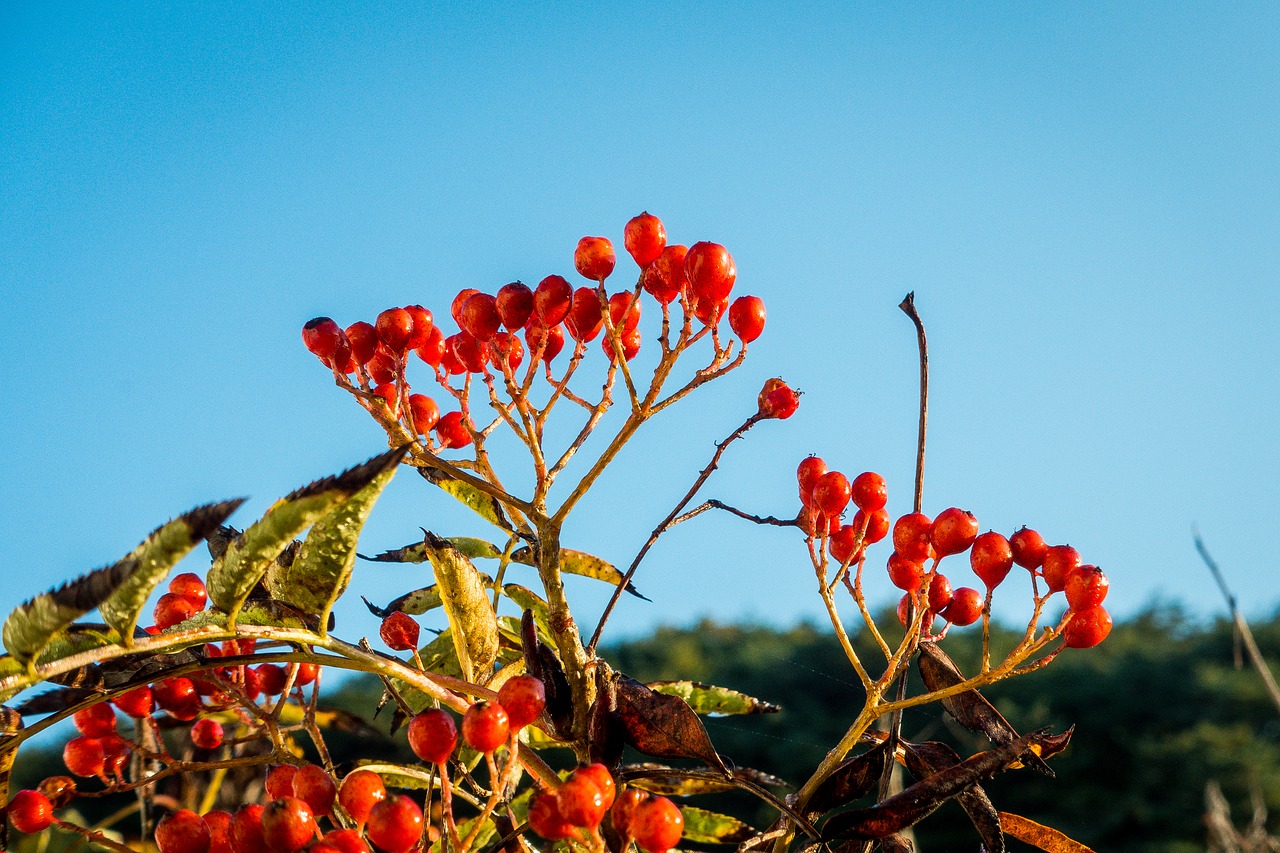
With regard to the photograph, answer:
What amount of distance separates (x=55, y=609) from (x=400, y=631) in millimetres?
438

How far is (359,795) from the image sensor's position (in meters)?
0.93

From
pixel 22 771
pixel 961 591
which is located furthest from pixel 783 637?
pixel 961 591

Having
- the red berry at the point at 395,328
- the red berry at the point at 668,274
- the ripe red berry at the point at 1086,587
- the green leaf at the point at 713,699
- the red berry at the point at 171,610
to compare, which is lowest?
the red berry at the point at 171,610

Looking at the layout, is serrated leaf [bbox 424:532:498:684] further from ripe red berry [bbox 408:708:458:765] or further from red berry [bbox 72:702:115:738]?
red berry [bbox 72:702:115:738]

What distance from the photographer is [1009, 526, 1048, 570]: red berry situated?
1.09 meters

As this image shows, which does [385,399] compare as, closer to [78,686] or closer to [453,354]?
[453,354]

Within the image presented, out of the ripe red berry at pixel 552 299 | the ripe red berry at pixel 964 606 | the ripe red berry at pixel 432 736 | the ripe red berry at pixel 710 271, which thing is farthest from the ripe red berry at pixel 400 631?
the ripe red berry at pixel 964 606

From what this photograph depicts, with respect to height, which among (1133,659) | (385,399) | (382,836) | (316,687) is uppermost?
(1133,659)

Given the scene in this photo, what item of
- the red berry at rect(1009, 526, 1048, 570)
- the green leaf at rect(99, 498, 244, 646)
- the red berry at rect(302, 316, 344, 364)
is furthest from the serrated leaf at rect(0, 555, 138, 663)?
the red berry at rect(1009, 526, 1048, 570)

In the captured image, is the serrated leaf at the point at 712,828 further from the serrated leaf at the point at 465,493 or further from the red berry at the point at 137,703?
the red berry at the point at 137,703

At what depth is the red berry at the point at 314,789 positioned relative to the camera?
35.3 inches

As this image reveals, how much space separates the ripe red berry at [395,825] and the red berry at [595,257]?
57 cm

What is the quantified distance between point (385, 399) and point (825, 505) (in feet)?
1.62

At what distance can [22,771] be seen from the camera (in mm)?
7820
